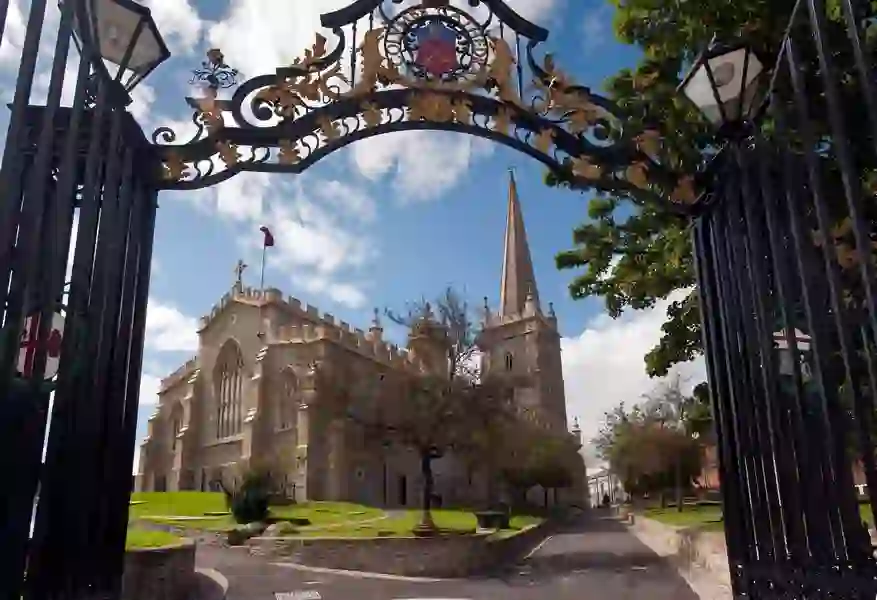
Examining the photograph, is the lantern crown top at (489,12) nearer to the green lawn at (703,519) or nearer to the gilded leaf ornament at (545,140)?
the gilded leaf ornament at (545,140)

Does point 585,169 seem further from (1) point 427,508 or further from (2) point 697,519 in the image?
(2) point 697,519

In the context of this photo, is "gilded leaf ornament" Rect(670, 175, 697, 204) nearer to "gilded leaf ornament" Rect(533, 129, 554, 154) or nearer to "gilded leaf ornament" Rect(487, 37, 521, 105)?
"gilded leaf ornament" Rect(533, 129, 554, 154)

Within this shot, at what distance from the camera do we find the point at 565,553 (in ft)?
64.1

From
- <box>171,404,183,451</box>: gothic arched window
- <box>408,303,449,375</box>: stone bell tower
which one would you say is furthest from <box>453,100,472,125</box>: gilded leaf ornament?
<box>171,404,183,451</box>: gothic arched window

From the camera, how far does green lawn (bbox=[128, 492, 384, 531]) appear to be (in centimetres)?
2427

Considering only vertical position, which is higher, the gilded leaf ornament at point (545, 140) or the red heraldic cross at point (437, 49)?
the red heraldic cross at point (437, 49)

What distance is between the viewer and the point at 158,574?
30.7 ft

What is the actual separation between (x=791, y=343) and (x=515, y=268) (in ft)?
216

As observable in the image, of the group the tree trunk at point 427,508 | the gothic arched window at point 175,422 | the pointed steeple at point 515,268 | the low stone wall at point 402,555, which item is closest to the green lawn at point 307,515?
the tree trunk at point 427,508

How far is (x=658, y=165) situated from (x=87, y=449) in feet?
11.6

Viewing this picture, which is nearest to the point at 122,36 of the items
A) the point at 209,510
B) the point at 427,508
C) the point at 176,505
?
the point at 427,508

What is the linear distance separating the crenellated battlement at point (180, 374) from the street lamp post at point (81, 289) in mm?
44689

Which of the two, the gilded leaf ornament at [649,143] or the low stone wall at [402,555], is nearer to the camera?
the gilded leaf ornament at [649,143]

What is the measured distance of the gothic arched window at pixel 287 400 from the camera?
39.5 m
